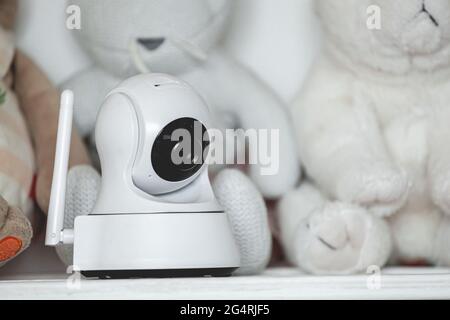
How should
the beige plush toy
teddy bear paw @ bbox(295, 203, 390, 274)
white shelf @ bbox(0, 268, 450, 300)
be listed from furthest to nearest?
1. the beige plush toy
2. teddy bear paw @ bbox(295, 203, 390, 274)
3. white shelf @ bbox(0, 268, 450, 300)

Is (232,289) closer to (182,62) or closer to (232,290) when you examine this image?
(232,290)

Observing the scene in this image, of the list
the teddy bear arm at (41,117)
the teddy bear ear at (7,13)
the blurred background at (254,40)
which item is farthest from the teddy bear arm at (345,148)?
the teddy bear ear at (7,13)

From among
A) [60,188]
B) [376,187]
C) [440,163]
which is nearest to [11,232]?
[60,188]

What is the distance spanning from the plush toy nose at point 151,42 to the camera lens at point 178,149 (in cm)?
25

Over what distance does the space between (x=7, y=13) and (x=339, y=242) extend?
0.57m

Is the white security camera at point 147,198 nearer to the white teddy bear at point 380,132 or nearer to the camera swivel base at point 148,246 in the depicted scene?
the camera swivel base at point 148,246

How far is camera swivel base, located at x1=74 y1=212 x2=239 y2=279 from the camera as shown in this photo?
2.54 ft

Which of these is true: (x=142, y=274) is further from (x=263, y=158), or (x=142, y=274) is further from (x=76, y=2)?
(x=76, y=2)

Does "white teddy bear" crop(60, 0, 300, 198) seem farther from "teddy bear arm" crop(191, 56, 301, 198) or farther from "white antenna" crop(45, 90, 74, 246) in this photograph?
"white antenna" crop(45, 90, 74, 246)

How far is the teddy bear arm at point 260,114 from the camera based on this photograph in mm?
1059

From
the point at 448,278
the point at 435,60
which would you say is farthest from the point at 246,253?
the point at 435,60

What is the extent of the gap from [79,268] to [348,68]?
1.59 ft

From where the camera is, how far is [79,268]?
0.79m

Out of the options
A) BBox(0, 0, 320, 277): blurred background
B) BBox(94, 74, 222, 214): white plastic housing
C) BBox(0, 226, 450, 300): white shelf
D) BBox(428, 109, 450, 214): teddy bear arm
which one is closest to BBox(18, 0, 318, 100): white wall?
BBox(0, 0, 320, 277): blurred background
